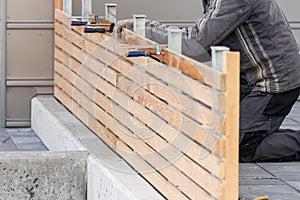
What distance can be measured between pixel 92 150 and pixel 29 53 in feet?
7.48

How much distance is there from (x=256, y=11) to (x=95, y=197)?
5.25 ft

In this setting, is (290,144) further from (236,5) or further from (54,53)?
(54,53)

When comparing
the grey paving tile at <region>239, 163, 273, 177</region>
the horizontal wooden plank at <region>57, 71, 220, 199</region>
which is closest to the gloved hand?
the horizontal wooden plank at <region>57, 71, 220, 199</region>

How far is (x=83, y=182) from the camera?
18.9ft

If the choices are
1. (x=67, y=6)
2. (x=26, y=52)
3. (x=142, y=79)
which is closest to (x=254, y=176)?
(x=142, y=79)

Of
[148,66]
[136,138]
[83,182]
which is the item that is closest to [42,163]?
[83,182]

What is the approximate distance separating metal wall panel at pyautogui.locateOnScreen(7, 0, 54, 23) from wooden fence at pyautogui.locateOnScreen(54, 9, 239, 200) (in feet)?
3.69

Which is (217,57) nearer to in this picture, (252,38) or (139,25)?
(139,25)

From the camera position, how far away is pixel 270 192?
509 centimetres

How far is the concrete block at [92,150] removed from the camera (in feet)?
15.7

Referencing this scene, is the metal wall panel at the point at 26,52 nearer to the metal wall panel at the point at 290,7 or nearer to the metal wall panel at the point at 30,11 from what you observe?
the metal wall panel at the point at 30,11

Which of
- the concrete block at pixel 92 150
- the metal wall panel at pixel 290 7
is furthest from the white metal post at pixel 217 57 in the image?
the metal wall panel at pixel 290 7

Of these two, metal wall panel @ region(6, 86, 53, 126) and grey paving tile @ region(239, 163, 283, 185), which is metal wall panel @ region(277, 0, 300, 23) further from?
grey paving tile @ region(239, 163, 283, 185)

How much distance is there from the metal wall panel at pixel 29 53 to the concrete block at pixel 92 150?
0.88 ft
